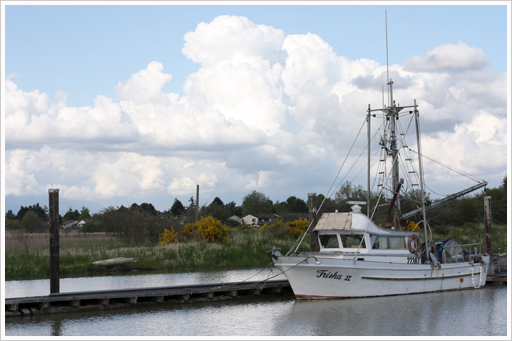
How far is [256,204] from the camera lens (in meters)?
138

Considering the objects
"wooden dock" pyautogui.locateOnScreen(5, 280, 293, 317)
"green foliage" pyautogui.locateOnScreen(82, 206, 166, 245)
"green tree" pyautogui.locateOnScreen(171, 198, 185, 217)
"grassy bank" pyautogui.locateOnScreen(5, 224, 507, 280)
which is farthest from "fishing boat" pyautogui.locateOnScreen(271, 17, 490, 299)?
"green tree" pyautogui.locateOnScreen(171, 198, 185, 217)

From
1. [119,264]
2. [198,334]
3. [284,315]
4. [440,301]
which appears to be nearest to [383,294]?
[440,301]

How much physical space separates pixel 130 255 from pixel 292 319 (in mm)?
18502

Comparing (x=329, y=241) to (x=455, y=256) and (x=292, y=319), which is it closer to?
(x=292, y=319)

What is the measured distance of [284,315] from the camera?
18891 millimetres

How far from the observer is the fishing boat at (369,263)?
20.9m

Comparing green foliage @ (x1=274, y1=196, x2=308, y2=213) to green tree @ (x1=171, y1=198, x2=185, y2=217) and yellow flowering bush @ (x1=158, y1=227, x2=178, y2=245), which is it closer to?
green tree @ (x1=171, y1=198, x2=185, y2=217)

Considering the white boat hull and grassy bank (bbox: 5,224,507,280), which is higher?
the white boat hull

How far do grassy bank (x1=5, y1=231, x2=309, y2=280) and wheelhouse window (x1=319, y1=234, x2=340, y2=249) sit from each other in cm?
1335

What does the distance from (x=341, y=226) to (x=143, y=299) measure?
8463mm

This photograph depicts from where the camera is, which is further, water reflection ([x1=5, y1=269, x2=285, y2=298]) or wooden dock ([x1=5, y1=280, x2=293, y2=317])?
water reflection ([x1=5, y1=269, x2=285, y2=298])

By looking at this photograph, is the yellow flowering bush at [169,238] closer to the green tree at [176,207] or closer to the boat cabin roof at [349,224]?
the boat cabin roof at [349,224]

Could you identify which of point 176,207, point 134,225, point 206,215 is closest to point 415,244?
point 134,225

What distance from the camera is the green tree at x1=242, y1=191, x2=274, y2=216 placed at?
13700 cm
